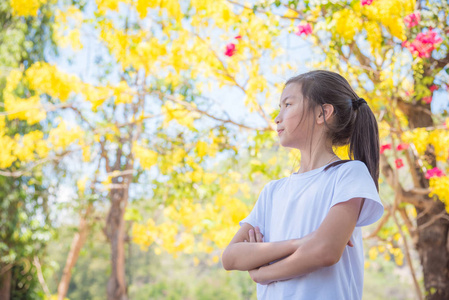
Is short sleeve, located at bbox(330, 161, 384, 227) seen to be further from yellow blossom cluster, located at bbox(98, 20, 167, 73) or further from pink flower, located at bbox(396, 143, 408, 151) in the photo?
yellow blossom cluster, located at bbox(98, 20, 167, 73)

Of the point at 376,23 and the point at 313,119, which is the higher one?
the point at 376,23

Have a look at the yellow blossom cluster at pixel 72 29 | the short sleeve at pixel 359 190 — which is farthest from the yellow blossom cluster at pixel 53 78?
the short sleeve at pixel 359 190

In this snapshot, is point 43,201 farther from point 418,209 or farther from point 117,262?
point 418,209

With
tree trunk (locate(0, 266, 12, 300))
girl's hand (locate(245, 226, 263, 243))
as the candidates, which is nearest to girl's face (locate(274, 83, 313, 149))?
girl's hand (locate(245, 226, 263, 243))

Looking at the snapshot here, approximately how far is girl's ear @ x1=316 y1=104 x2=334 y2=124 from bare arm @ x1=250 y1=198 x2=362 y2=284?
219 millimetres

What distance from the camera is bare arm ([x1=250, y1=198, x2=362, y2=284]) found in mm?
866

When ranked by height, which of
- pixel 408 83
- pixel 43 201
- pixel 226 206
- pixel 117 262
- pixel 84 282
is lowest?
pixel 84 282

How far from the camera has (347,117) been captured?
3.51ft

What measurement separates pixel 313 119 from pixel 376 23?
2.01 metres

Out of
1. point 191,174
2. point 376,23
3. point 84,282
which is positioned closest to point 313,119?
point 376,23

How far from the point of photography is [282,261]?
91cm

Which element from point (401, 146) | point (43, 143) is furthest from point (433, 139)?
point (43, 143)

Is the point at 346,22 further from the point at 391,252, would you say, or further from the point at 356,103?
the point at 391,252

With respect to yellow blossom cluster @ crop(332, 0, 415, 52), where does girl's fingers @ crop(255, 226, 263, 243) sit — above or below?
below
